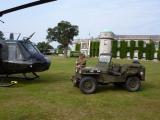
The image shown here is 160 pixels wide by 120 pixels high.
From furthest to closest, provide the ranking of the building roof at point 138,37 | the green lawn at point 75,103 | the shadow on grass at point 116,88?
the building roof at point 138,37, the shadow on grass at point 116,88, the green lawn at point 75,103

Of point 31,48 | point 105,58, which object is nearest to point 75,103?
point 105,58

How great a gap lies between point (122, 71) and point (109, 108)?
3.43 meters

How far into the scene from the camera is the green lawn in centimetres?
905

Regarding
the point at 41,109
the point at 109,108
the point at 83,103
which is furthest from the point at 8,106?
the point at 109,108

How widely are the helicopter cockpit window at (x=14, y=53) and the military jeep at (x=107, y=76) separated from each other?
3.13 m

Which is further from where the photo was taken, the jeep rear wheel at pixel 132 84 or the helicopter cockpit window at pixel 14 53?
the helicopter cockpit window at pixel 14 53

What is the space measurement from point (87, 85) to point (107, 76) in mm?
899

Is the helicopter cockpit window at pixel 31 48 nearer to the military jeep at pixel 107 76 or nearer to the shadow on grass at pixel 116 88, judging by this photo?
the military jeep at pixel 107 76

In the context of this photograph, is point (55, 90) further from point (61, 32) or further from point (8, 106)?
point (61, 32)

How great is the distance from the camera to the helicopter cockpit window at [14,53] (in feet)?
49.6

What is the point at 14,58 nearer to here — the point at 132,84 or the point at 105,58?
the point at 105,58

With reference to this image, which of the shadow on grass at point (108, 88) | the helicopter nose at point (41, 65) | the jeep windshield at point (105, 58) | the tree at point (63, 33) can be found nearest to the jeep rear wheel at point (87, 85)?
the shadow on grass at point (108, 88)

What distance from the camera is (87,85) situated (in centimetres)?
1280

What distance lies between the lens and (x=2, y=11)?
1003cm
